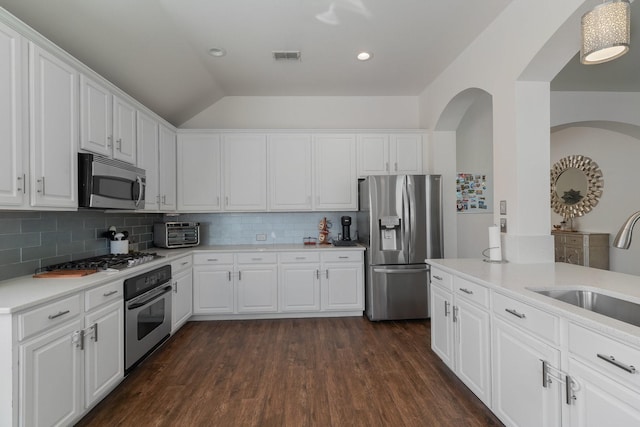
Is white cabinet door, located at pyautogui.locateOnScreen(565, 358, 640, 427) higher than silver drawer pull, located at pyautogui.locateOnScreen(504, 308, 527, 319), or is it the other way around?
silver drawer pull, located at pyautogui.locateOnScreen(504, 308, 527, 319)

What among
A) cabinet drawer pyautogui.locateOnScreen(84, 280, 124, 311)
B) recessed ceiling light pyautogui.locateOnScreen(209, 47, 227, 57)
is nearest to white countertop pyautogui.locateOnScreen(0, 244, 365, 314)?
cabinet drawer pyautogui.locateOnScreen(84, 280, 124, 311)

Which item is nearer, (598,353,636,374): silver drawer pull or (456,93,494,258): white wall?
(598,353,636,374): silver drawer pull

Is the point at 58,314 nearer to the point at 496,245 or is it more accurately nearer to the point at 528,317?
the point at 528,317

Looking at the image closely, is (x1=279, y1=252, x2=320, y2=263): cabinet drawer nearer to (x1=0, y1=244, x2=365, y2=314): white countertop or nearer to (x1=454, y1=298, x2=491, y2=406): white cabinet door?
(x1=0, y1=244, x2=365, y2=314): white countertop

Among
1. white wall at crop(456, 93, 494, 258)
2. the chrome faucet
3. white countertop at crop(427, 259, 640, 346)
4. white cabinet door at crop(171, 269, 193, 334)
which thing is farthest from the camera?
white wall at crop(456, 93, 494, 258)

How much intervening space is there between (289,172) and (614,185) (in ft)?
16.2

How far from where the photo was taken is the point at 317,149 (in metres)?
4.04

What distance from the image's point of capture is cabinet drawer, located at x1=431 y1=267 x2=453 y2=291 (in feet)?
7.70

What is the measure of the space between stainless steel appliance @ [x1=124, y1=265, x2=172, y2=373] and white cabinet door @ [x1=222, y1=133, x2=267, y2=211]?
4.13 ft

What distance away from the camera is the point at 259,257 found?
3738mm

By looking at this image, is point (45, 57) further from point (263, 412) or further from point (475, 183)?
point (475, 183)

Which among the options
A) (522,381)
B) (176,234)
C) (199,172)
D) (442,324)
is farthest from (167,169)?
(522,381)

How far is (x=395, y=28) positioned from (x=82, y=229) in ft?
10.6

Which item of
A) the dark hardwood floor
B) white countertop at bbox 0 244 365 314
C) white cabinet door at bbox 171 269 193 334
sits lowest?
the dark hardwood floor
